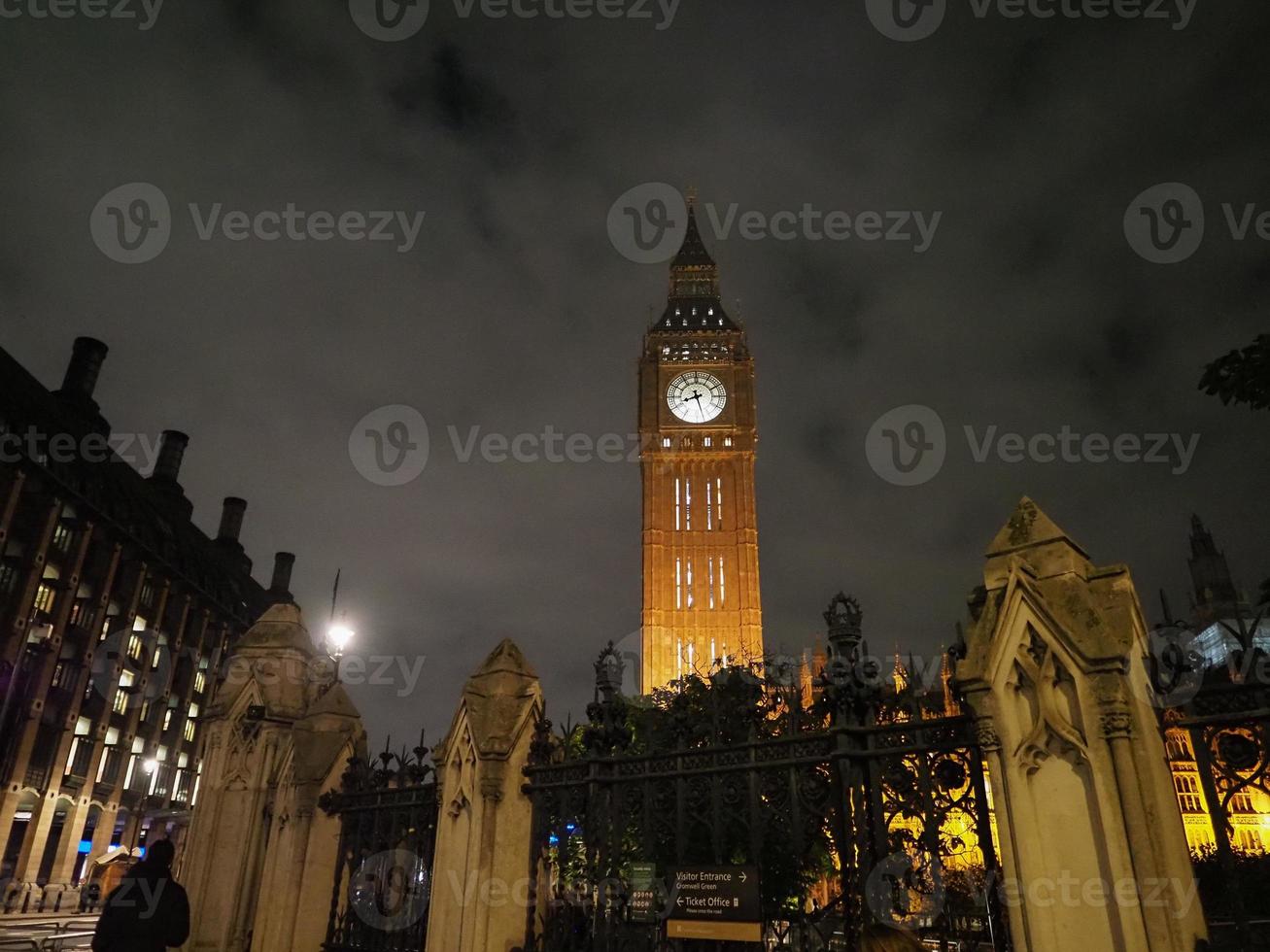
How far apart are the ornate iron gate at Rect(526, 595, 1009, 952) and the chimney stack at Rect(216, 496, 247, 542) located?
90.6 m

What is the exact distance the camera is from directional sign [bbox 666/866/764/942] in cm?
613

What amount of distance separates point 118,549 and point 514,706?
51.3 m

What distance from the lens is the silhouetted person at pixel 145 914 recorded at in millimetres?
6254

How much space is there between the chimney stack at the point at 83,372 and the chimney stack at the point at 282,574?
4106 cm

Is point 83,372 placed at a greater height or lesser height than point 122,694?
greater

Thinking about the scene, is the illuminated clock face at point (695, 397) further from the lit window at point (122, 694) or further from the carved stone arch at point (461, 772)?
the carved stone arch at point (461, 772)

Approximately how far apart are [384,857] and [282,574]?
98165 mm

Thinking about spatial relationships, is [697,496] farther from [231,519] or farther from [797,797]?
[797,797]

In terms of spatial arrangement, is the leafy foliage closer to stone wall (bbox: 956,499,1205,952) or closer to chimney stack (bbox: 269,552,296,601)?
stone wall (bbox: 956,499,1205,952)

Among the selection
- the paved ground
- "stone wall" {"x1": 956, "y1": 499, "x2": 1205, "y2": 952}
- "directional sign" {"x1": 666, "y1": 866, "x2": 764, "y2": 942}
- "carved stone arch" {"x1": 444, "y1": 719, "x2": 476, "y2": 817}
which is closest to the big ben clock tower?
the paved ground

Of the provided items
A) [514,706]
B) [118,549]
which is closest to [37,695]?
[118,549]

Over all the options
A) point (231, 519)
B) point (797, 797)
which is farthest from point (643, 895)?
point (231, 519)

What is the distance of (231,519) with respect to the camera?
90750mm

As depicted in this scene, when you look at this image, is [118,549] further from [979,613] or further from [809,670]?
[979,613]
